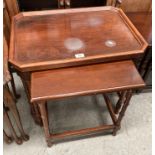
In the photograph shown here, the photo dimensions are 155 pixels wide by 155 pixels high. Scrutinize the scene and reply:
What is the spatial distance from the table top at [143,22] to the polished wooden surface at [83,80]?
0.50 m

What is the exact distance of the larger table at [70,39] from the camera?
1054 millimetres

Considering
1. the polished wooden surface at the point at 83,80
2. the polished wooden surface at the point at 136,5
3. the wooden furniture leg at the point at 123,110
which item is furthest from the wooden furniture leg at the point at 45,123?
the polished wooden surface at the point at 136,5

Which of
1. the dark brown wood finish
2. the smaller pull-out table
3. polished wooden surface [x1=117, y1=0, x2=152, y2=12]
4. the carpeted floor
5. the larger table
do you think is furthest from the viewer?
polished wooden surface [x1=117, y1=0, x2=152, y2=12]

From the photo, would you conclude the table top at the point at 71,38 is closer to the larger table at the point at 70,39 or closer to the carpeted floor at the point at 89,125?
the larger table at the point at 70,39

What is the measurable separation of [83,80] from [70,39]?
1.06ft

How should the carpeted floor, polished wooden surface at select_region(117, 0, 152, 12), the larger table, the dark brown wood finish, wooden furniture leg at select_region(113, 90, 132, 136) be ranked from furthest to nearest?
polished wooden surface at select_region(117, 0, 152, 12) → the dark brown wood finish → the carpeted floor → wooden furniture leg at select_region(113, 90, 132, 136) → the larger table

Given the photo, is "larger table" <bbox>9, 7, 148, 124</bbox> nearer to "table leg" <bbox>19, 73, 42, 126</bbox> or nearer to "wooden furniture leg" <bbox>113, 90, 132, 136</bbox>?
"table leg" <bbox>19, 73, 42, 126</bbox>

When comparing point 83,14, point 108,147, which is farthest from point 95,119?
point 83,14

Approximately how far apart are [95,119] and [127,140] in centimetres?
30

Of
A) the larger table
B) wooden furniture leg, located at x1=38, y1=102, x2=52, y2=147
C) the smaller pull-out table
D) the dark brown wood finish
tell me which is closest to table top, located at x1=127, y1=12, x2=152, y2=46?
the dark brown wood finish

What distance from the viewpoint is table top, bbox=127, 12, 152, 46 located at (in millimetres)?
1480

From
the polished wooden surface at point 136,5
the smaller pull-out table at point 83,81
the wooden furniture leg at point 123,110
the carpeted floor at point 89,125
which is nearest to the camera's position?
the smaller pull-out table at point 83,81

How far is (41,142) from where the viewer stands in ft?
4.67

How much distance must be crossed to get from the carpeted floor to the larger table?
258mm
